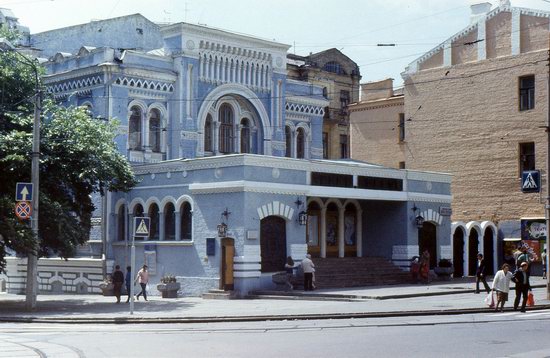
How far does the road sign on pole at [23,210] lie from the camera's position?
28.7m

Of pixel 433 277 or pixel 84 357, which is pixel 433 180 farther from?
pixel 84 357

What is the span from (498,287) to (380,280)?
41.6 ft

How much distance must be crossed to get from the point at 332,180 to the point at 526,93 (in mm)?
14096

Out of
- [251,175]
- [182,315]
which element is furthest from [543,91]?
[182,315]

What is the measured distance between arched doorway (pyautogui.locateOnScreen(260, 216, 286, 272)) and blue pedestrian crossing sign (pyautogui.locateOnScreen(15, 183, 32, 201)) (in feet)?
31.5

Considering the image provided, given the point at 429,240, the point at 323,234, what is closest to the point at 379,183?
the point at 323,234

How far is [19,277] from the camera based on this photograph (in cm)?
4228

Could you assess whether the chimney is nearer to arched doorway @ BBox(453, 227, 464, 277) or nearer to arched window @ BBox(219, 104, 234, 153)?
arched doorway @ BBox(453, 227, 464, 277)

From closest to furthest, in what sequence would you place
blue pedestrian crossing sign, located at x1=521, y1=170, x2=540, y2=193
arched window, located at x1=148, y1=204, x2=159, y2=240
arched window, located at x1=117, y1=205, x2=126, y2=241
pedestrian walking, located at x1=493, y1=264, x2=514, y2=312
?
pedestrian walking, located at x1=493, y1=264, x2=514, y2=312
blue pedestrian crossing sign, located at x1=521, y1=170, x2=540, y2=193
arched window, located at x1=148, y1=204, x2=159, y2=240
arched window, located at x1=117, y1=205, x2=126, y2=241

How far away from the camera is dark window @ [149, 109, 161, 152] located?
4266 centimetres

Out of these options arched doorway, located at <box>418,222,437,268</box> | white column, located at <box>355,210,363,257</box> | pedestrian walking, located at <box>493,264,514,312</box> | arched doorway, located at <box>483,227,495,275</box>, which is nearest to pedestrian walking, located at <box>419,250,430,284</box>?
arched doorway, located at <box>418,222,437,268</box>

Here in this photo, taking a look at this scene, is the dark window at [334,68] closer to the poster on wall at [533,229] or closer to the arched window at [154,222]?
the poster on wall at [533,229]

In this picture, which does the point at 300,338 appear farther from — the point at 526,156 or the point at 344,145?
the point at 344,145

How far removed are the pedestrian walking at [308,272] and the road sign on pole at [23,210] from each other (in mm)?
10839
